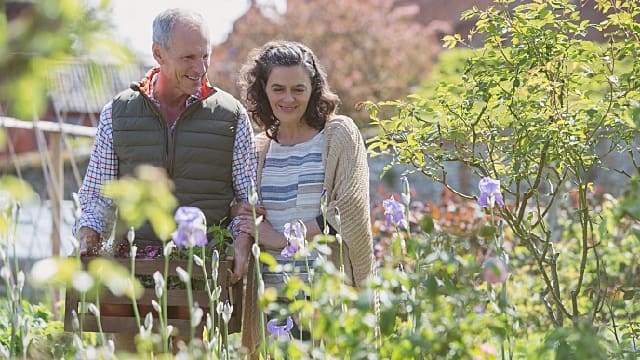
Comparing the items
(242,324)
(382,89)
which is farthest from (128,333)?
(382,89)

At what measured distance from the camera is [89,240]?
12.3 feet

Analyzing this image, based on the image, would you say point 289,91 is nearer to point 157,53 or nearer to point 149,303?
point 157,53

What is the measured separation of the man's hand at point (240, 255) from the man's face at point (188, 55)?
1.81 feet

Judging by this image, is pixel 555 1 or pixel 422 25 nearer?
pixel 555 1

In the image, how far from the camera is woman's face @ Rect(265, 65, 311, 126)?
12.9ft

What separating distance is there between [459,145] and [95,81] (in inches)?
120

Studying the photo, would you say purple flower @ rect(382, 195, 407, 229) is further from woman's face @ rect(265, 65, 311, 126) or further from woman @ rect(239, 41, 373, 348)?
woman's face @ rect(265, 65, 311, 126)

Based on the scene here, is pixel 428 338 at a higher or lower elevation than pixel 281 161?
lower

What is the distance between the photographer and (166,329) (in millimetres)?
2691

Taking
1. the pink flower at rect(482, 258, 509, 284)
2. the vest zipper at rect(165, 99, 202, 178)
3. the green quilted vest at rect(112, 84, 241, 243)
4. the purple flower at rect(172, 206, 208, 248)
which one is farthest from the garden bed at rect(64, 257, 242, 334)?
the pink flower at rect(482, 258, 509, 284)

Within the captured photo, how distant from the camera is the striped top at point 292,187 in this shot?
3.89m

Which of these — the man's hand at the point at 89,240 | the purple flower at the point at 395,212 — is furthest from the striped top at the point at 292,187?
the purple flower at the point at 395,212

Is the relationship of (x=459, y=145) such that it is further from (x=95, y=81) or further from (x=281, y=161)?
(x=95, y=81)

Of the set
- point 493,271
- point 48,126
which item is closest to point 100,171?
point 493,271
